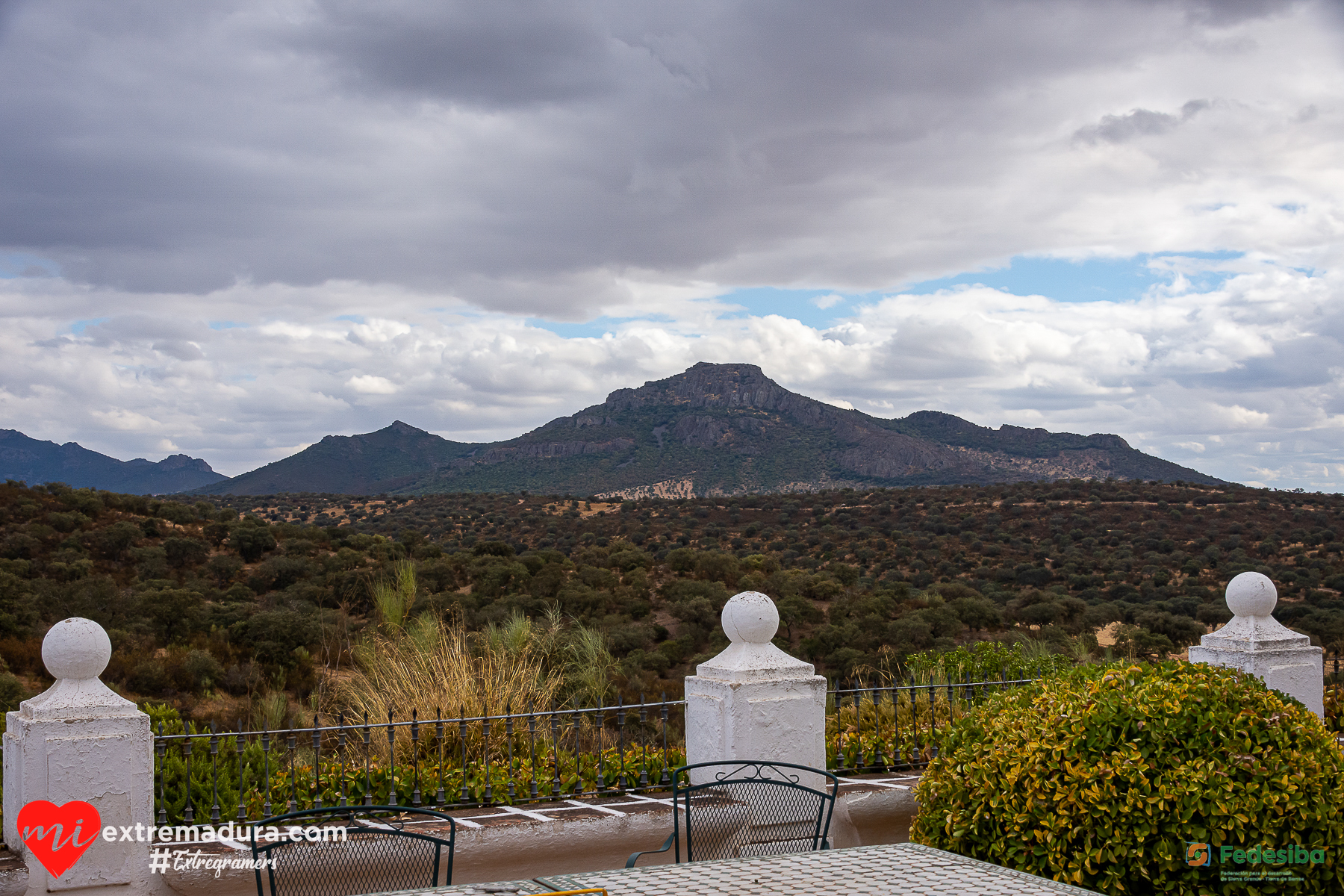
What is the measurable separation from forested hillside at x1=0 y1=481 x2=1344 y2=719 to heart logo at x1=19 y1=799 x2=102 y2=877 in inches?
387

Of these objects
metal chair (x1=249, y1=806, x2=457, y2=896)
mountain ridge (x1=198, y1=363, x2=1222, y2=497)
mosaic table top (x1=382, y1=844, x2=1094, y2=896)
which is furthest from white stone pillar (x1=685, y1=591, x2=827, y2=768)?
mountain ridge (x1=198, y1=363, x2=1222, y2=497)

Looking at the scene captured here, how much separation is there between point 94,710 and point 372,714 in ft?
12.1

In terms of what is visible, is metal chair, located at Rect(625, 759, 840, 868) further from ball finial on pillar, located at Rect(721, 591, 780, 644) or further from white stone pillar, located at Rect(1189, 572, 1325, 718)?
white stone pillar, located at Rect(1189, 572, 1325, 718)

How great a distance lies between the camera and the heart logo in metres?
4.13

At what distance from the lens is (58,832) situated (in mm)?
4141

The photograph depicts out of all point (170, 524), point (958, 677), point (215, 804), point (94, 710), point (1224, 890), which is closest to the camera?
point (1224, 890)

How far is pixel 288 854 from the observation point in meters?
4.03

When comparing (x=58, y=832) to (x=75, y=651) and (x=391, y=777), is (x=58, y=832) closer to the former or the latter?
(x=75, y=651)

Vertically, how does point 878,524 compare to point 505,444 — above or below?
below

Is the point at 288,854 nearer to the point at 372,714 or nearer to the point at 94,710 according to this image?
the point at 94,710

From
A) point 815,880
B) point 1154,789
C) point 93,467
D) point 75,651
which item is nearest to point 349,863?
point 75,651

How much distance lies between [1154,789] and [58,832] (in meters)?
4.07

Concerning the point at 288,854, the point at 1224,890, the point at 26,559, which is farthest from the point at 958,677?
the point at 26,559

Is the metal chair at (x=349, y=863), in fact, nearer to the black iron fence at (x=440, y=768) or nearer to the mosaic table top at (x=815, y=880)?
the black iron fence at (x=440, y=768)
